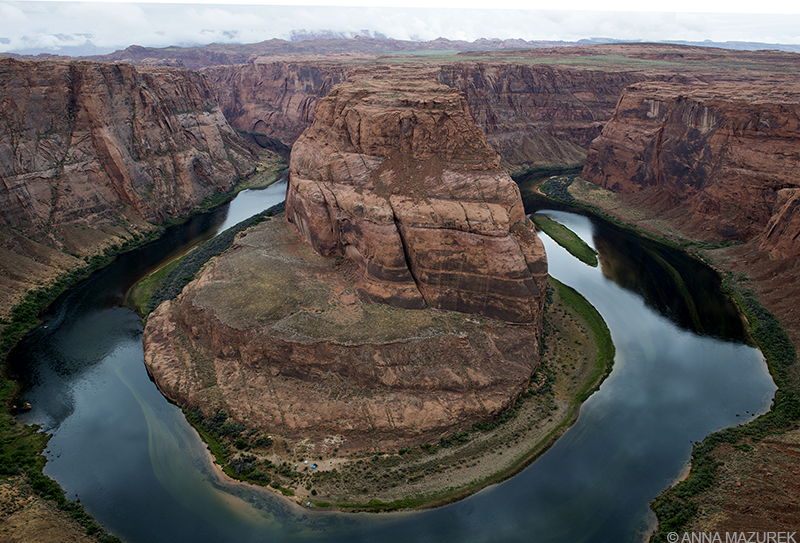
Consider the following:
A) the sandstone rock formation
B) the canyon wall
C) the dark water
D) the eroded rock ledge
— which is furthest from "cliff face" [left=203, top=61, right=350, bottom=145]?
the sandstone rock formation

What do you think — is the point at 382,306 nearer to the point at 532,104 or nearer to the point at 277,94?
the point at 532,104

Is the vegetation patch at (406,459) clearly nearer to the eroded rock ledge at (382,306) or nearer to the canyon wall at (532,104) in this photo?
the eroded rock ledge at (382,306)

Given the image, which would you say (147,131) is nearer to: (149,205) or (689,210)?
(149,205)

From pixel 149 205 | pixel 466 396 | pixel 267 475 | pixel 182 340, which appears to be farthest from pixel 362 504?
pixel 149 205

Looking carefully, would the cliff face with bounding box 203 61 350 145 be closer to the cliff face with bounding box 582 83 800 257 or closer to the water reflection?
the cliff face with bounding box 582 83 800 257

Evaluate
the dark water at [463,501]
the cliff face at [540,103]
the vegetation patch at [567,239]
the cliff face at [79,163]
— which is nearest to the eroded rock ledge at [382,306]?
the dark water at [463,501]

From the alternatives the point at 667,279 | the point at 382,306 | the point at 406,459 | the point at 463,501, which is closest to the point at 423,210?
the point at 382,306

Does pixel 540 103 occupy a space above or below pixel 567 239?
above
